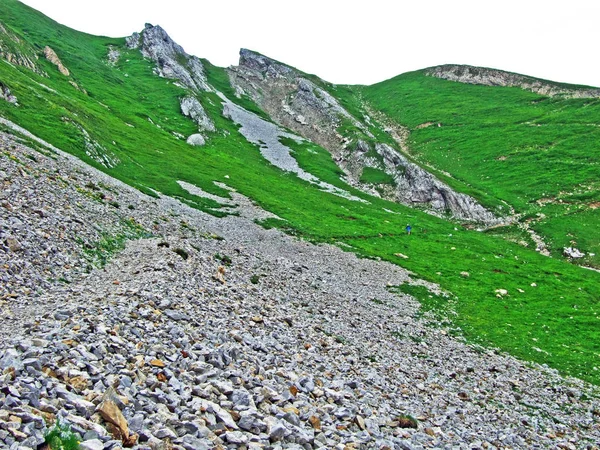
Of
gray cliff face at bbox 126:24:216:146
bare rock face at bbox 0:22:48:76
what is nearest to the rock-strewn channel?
bare rock face at bbox 0:22:48:76

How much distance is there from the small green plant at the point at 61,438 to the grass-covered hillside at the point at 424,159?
3360 cm

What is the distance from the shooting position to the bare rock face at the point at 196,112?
129 m

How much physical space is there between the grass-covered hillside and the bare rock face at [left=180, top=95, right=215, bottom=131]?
291 cm

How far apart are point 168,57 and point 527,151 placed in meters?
153

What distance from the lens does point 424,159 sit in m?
144

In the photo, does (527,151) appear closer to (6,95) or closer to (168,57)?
(6,95)

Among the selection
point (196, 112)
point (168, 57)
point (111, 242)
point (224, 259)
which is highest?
point (168, 57)

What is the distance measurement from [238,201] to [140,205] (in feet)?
89.3

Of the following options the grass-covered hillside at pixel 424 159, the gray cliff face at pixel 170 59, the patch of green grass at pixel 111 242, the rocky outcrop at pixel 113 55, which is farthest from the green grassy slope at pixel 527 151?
the rocky outcrop at pixel 113 55

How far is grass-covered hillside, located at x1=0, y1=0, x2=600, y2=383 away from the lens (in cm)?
4662

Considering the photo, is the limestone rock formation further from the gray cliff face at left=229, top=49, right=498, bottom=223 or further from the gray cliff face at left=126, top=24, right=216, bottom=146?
the gray cliff face at left=229, top=49, right=498, bottom=223

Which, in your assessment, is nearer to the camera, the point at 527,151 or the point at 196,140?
the point at 196,140

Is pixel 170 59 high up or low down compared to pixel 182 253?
up

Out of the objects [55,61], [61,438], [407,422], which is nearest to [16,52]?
[55,61]
